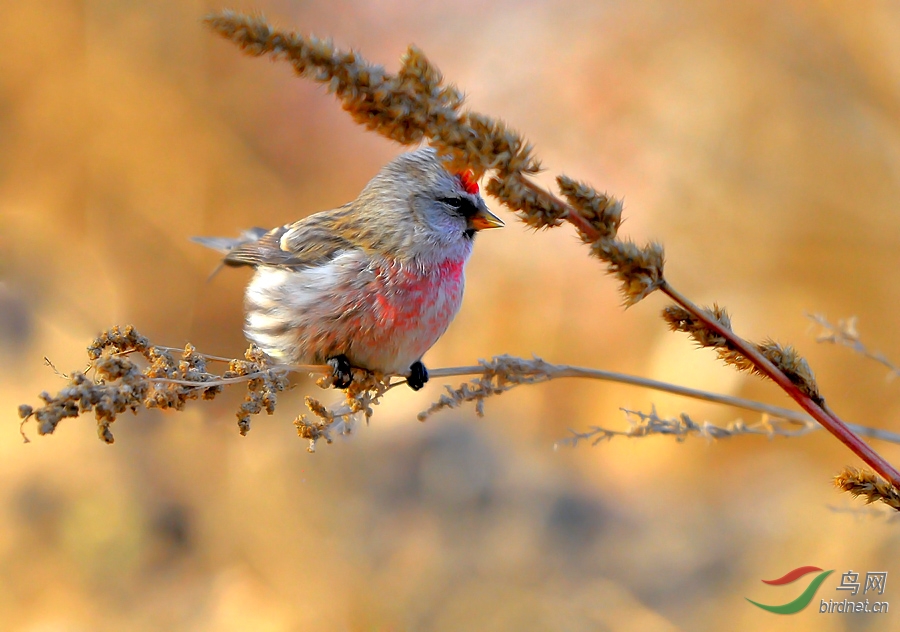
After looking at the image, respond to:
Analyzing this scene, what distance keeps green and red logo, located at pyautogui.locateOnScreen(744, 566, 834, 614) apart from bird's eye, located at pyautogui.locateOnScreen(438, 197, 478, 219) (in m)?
1.36

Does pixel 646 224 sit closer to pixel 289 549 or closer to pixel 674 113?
pixel 674 113

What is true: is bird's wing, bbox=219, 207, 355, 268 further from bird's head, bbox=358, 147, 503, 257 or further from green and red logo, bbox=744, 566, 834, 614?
green and red logo, bbox=744, 566, 834, 614

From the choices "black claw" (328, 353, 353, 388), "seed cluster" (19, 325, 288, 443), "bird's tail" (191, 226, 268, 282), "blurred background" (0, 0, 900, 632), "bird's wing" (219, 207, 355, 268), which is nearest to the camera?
"seed cluster" (19, 325, 288, 443)

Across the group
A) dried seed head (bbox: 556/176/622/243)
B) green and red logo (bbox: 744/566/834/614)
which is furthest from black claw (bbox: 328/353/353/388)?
green and red logo (bbox: 744/566/834/614)

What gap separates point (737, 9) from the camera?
2.59 m

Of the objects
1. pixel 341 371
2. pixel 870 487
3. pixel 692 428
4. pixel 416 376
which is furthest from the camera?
pixel 416 376

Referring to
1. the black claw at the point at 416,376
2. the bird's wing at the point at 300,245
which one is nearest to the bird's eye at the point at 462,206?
the bird's wing at the point at 300,245

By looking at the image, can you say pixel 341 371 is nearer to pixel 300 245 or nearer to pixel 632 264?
pixel 300 245

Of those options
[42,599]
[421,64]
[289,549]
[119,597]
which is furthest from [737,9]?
[42,599]

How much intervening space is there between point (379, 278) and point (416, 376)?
11.7 inches

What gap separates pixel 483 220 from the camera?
1938 millimetres

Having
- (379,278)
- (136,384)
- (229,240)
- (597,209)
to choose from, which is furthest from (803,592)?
(229,240)

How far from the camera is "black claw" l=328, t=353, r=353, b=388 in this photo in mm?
1695

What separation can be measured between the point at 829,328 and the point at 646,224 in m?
1.63
